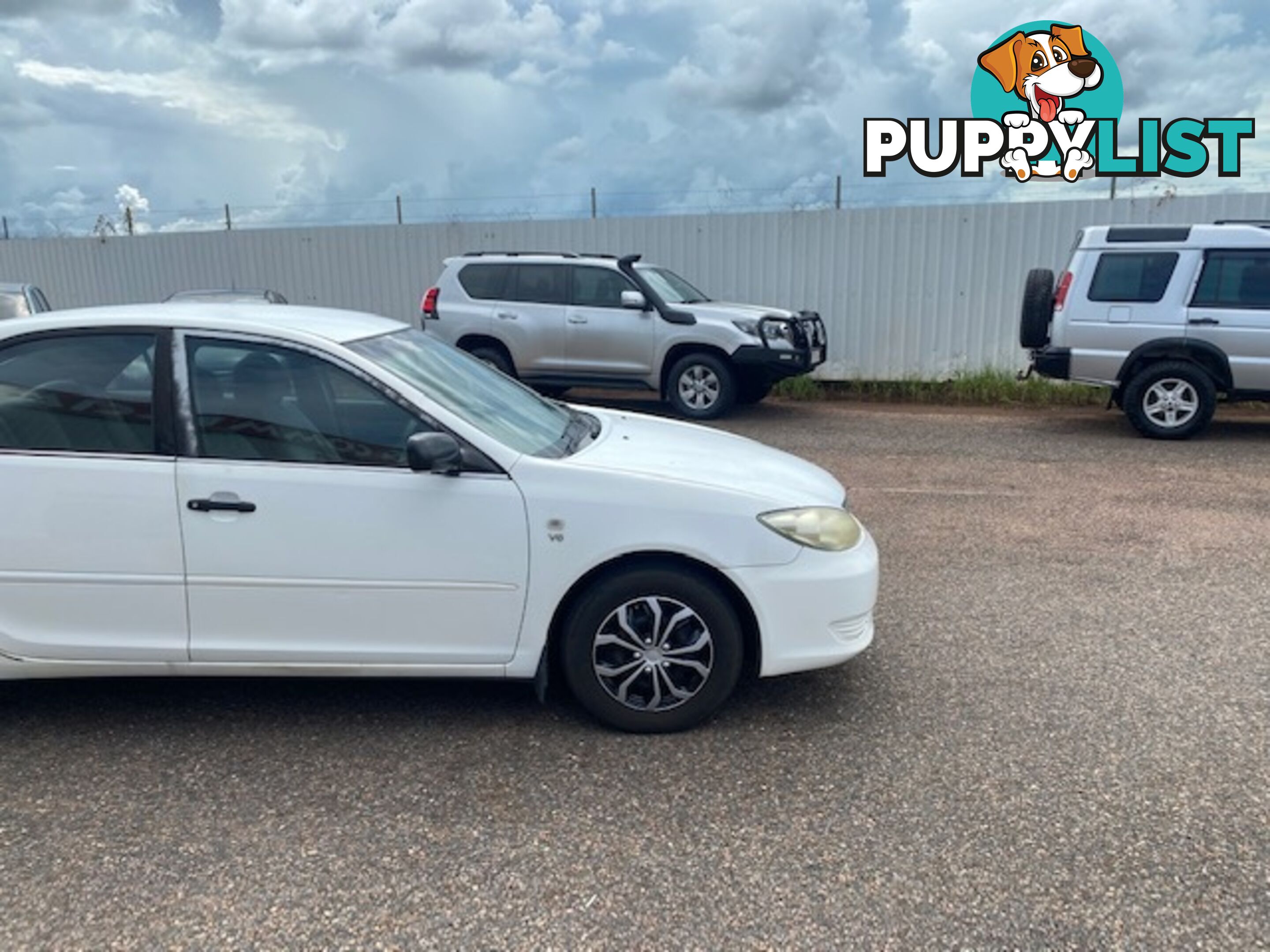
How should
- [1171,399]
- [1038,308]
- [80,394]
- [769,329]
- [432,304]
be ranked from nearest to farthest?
[80,394]
[1171,399]
[1038,308]
[769,329]
[432,304]

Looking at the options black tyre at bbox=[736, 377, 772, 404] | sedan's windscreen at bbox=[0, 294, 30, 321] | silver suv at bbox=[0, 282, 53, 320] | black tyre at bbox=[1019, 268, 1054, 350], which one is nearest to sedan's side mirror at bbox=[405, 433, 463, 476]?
silver suv at bbox=[0, 282, 53, 320]

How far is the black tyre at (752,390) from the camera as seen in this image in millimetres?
11273

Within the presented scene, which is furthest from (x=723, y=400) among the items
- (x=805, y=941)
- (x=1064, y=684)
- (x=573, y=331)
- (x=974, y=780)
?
(x=805, y=941)

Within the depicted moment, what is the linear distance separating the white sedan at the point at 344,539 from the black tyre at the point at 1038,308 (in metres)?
7.42

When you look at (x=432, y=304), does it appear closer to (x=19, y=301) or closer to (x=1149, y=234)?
(x=19, y=301)

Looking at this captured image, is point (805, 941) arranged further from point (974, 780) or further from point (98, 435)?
point (98, 435)

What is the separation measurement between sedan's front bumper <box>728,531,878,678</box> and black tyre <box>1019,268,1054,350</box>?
734 centimetres

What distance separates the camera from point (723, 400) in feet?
36.3

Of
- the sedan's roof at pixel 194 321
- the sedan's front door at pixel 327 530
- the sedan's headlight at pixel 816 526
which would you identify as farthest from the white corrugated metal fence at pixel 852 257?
the sedan's front door at pixel 327 530

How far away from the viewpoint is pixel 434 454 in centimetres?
323

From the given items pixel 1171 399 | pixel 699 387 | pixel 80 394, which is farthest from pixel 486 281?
pixel 80 394

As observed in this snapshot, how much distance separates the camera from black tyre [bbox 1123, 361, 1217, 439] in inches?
365

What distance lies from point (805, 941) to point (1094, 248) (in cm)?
863

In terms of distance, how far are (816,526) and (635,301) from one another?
7.81 metres
